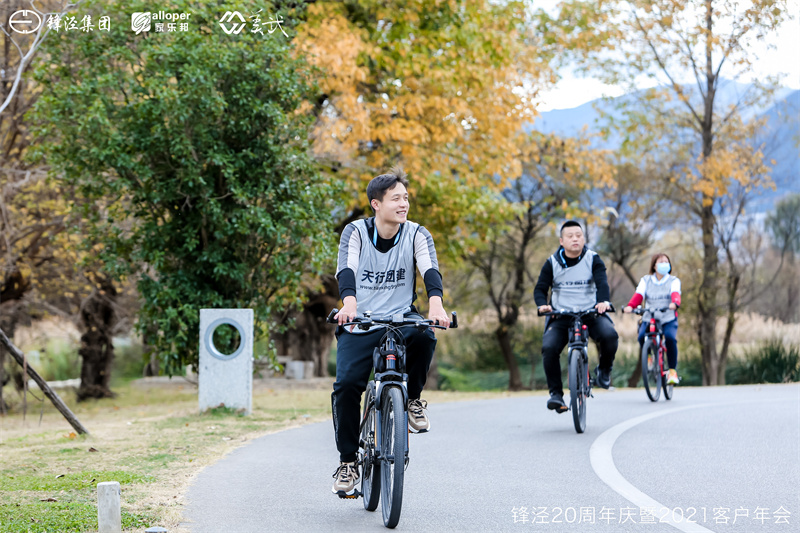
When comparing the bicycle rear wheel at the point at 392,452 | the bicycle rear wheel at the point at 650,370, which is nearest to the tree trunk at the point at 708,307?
the bicycle rear wheel at the point at 650,370

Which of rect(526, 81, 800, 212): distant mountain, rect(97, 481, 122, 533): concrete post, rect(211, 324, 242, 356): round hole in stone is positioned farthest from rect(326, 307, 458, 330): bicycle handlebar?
rect(526, 81, 800, 212): distant mountain

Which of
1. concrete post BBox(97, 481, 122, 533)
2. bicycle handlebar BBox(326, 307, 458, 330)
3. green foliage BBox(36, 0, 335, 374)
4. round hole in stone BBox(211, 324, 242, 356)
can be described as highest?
green foliage BBox(36, 0, 335, 374)

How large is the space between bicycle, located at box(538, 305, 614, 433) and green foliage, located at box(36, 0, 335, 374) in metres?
4.55

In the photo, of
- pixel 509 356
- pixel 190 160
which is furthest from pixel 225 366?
pixel 509 356

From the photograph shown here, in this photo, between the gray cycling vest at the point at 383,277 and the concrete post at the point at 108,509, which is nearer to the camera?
the concrete post at the point at 108,509

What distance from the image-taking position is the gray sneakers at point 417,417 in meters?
5.58

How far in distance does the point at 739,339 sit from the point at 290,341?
1422cm

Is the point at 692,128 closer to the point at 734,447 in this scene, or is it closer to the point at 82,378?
the point at 82,378

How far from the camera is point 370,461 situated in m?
5.39

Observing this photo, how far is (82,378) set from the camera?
906 inches

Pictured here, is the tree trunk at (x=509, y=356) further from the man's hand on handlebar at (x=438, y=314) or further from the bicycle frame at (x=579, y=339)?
the man's hand on handlebar at (x=438, y=314)

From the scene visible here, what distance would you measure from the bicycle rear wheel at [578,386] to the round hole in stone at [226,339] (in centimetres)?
502

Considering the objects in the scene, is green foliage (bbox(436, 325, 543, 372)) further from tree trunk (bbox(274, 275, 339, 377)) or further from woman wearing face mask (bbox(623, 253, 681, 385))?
woman wearing face mask (bbox(623, 253, 681, 385))

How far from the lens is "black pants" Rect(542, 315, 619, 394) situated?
31.2ft
